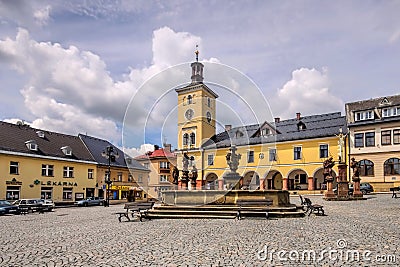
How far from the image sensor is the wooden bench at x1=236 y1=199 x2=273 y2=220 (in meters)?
15.7

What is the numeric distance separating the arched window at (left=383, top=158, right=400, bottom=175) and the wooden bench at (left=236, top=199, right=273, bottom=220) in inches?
1084

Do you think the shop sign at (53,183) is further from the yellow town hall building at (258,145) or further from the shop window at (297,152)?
the shop window at (297,152)

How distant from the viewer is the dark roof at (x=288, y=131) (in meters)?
44.0

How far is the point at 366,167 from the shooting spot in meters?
39.6

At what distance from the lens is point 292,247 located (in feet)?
29.5

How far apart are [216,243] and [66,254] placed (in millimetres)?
3944

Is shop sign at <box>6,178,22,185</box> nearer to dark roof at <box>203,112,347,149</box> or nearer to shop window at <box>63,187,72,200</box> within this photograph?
shop window at <box>63,187,72,200</box>

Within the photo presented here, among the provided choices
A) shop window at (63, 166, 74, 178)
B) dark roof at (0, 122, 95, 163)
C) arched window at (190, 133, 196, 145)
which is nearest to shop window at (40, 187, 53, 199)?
shop window at (63, 166, 74, 178)

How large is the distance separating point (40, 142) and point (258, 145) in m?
28.1

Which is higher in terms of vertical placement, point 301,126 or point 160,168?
point 301,126

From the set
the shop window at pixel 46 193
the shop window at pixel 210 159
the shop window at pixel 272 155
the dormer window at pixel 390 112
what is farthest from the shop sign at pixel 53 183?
the dormer window at pixel 390 112

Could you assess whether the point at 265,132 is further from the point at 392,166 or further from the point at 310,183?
the point at 392,166

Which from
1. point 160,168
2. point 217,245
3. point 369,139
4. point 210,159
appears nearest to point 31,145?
point 210,159

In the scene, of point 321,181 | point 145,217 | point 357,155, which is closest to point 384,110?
point 357,155
